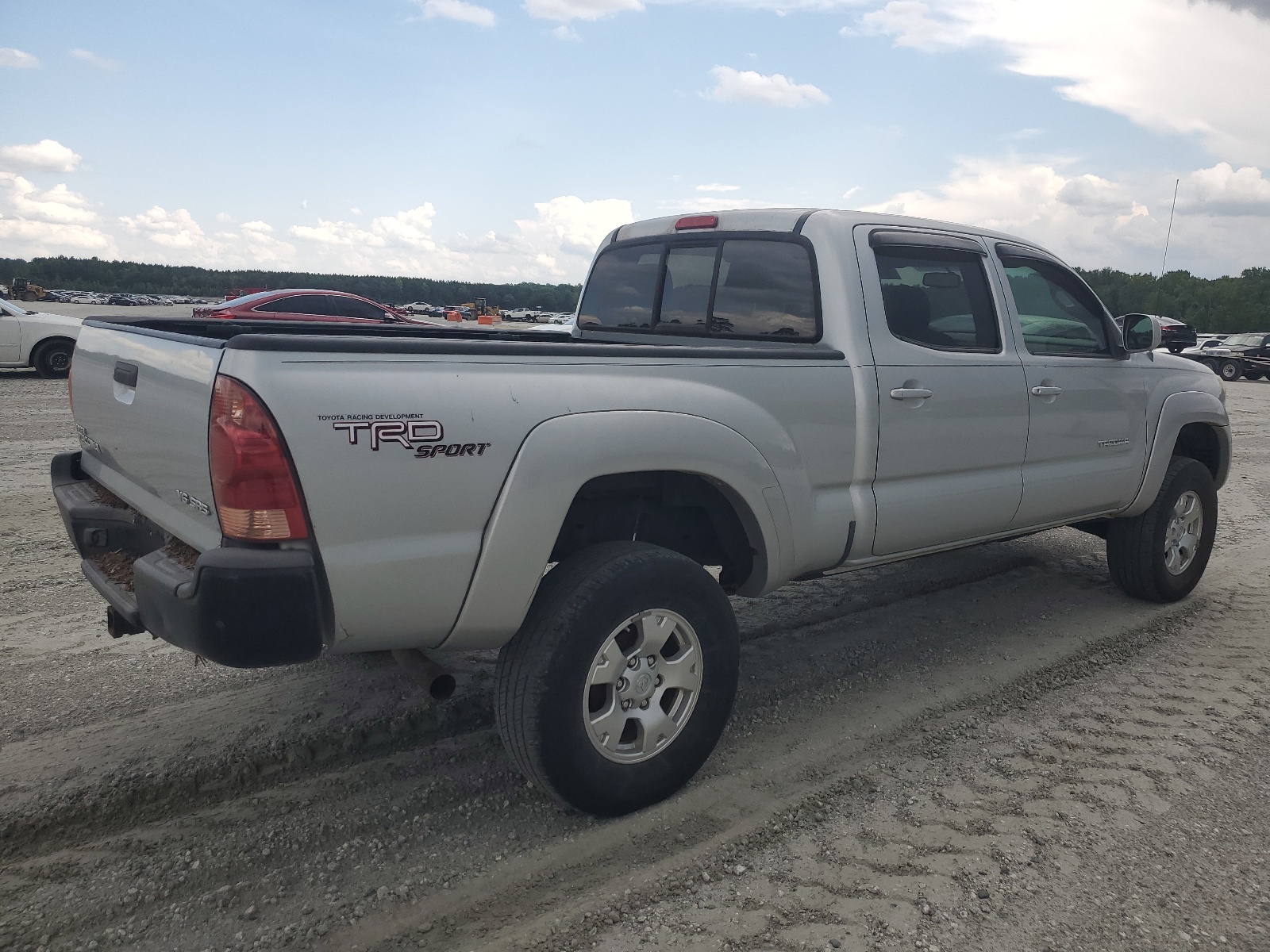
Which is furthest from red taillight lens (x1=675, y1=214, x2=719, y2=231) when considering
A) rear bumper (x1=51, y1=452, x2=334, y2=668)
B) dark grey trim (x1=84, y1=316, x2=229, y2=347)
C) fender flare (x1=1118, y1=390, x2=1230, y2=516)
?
fender flare (x1=1118, y1=390, x2=1230, y2=516)

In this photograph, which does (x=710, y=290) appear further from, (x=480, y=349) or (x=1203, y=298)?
(x=1203, y=298)

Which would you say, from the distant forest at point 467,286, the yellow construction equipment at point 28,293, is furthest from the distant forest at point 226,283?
the yellow construction equipment at point 28,293

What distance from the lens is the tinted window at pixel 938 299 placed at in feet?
12.9

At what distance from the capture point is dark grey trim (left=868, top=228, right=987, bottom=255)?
12.9 ft

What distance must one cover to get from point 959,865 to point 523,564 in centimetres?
160

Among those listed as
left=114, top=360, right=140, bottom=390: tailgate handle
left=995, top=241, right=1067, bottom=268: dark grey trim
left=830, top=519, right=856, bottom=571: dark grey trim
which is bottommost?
left=830, top=519, right=856, bottom=571: dark grey trim

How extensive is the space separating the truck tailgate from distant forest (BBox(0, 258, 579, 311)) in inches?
3899

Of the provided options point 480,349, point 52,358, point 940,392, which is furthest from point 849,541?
point 52,358

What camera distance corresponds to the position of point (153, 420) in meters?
2.72

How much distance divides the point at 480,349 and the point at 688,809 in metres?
1.66

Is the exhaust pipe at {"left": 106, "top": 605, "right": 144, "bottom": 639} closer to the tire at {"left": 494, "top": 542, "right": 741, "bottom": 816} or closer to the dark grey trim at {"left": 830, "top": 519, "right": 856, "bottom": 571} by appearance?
the tire at {"left": 494, "top": 542, "right": 741, "bottom": 816}

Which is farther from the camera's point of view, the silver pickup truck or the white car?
the white car

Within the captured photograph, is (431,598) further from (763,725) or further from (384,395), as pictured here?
(763,725)

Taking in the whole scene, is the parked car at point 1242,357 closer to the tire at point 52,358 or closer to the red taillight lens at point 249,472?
the tire at point 52,358
